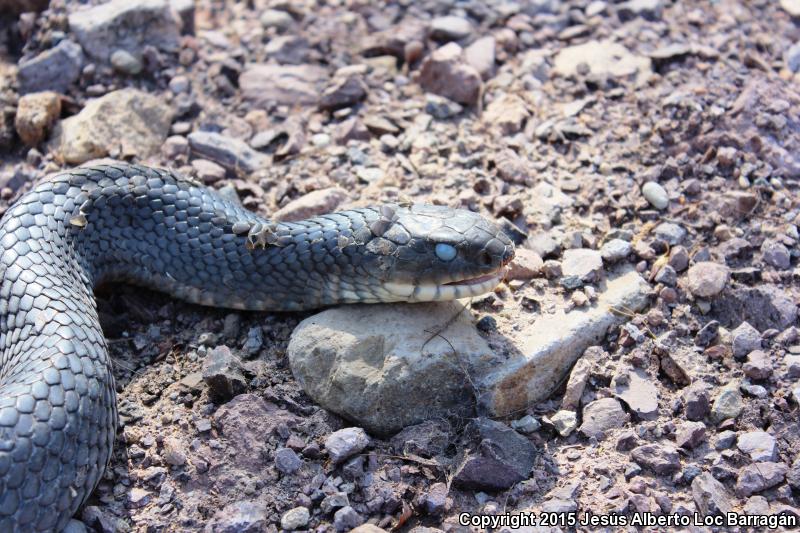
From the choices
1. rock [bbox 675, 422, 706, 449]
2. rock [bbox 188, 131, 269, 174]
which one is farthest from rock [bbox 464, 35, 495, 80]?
rock [bbox 675, 422, 706, 449]

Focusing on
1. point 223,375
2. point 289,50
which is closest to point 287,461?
point 223,375

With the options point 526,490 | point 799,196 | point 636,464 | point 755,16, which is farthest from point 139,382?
point 755,16

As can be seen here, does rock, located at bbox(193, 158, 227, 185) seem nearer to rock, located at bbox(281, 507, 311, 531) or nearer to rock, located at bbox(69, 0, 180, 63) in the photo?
rock, located at bbox(69, 0, 180, 63)

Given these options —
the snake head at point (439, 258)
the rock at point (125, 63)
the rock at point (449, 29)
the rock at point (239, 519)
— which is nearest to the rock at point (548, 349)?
the snake head at point (439, 258)

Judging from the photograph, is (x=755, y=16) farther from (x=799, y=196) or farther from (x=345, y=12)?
(x=345, y=12)

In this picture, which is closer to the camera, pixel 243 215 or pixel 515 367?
pixel 515 367

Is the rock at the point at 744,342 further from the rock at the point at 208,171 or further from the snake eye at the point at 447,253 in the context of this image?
the rock at the point at 208,171

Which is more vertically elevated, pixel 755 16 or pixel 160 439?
pixel 755 16

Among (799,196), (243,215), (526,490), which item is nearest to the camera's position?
(526,490)

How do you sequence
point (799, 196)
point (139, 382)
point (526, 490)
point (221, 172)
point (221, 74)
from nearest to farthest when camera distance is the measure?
1. point (526, 490)
2. point (139, 382)
3. point (799, 196)
4. point (221, 172)
5. point (221, 74)
